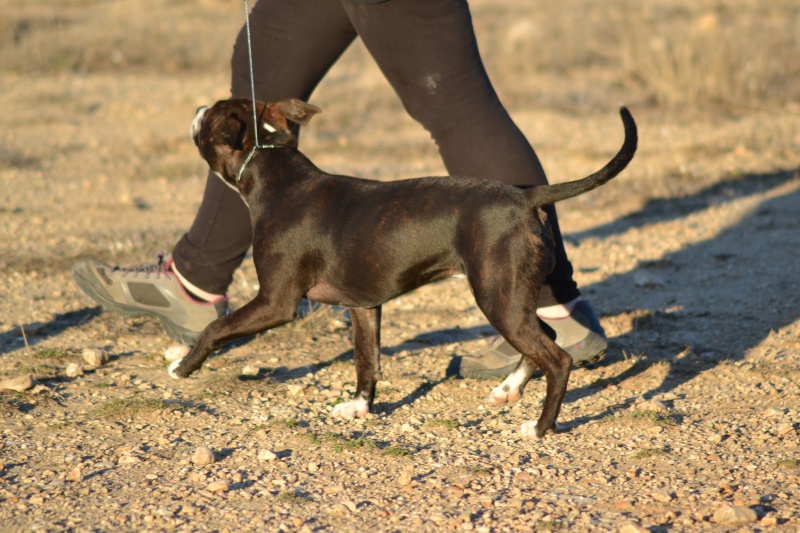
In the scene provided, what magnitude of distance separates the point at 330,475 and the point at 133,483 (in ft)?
2.06

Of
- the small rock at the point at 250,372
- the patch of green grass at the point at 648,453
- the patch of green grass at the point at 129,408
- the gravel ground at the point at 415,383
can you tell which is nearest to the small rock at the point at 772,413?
the gravel ground at the point at 415,383

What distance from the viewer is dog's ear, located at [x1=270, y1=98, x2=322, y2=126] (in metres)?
4.02

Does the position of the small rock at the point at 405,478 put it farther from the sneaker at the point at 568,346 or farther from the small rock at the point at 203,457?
the sneaker at the point at 568,346

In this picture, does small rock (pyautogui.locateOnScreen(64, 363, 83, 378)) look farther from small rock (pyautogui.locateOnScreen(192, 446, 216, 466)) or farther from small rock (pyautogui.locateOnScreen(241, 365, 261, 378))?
small rock (pyautogui.locateOnScreen(192, 446, 216, 466))

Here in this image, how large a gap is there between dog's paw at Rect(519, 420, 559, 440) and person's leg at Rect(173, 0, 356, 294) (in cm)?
160

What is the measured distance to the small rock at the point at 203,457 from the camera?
3.30 meters

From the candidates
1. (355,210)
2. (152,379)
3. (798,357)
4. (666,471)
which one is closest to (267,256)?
(355,210)

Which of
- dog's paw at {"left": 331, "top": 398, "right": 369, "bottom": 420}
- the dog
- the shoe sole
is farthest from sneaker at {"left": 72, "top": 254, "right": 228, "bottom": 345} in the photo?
dog's paw at {"left": 331, "top": 398, "right": 369, "bottom": 420}

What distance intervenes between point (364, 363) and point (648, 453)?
1173 millimetres

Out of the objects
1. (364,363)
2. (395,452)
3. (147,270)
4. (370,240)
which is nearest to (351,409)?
(364,363)

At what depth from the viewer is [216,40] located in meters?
13.7

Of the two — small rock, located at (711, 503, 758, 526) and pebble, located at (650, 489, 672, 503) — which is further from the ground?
small rock, located at (711, 503, 758, 526)

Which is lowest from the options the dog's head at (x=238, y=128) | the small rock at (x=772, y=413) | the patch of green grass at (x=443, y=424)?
the small rock at (x=772, y=413)

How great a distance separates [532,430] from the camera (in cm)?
361
